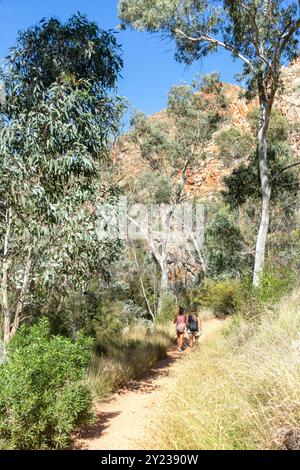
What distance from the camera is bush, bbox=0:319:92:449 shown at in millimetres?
4520

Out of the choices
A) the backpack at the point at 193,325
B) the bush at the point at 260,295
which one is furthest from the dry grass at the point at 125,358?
the bush at the point at 260,295

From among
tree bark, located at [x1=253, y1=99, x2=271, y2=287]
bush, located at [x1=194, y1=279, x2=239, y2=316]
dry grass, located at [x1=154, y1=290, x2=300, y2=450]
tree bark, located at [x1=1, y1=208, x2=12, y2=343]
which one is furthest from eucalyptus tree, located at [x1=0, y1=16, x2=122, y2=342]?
bush, located at [x1=194, y1=279, x2=239, y2=316]

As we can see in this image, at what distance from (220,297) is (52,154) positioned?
49.3 feet

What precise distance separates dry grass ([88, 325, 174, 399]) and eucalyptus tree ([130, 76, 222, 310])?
7.55 m

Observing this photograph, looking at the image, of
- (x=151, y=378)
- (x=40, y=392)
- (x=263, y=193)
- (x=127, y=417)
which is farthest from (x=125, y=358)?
(x=263, y=193)

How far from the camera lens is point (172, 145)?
22906mm

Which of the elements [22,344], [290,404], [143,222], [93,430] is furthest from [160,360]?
[143,222]

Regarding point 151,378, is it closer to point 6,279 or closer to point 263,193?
point 6,279

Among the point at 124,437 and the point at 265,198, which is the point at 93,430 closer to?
the point at 124,437

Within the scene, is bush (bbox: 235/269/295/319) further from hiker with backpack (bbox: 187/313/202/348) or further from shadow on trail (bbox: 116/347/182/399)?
shadow on trail (bbox: 116/347/182/399)

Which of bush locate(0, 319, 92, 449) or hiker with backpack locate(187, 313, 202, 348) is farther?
hiker with backpack locate(187, 313, 202, 348)

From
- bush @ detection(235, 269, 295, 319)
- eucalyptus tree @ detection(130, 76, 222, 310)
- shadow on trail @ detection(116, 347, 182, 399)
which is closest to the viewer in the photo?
shadow on trail @ detection(116, 347, 182, 399)

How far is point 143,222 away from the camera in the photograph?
80.4ft

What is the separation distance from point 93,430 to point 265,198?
9.33 m
